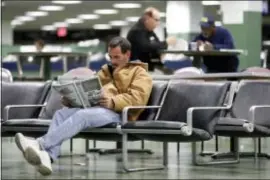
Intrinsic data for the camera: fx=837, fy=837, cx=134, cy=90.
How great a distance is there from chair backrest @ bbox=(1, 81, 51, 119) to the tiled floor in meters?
0.59

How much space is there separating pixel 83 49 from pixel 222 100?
1946 cm

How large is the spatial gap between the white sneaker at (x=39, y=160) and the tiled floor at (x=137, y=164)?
1.38 metres

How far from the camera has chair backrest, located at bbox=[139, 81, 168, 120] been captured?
8.09 meters

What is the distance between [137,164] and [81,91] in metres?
1.98

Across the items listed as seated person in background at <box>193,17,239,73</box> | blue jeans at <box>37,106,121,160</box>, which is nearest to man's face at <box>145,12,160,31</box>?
seated person in background at <box>193,17,239,73</box>

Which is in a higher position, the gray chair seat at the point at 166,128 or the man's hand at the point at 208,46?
the man's hand at the point at 208,46

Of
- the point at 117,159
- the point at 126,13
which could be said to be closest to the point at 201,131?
the point at 117,159

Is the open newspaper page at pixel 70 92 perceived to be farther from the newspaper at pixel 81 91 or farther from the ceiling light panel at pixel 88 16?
the ceiling light panel at pixel 88 16

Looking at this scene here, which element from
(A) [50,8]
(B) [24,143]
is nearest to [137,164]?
(B) [24,143]

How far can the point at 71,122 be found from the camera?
7438mm

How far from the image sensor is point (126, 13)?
33156 millimetres

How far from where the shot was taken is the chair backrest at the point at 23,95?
934cm

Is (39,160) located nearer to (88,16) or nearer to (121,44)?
(121,44)

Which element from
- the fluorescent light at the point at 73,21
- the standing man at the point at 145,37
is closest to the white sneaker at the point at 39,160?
the standing man at the point at 145,37
